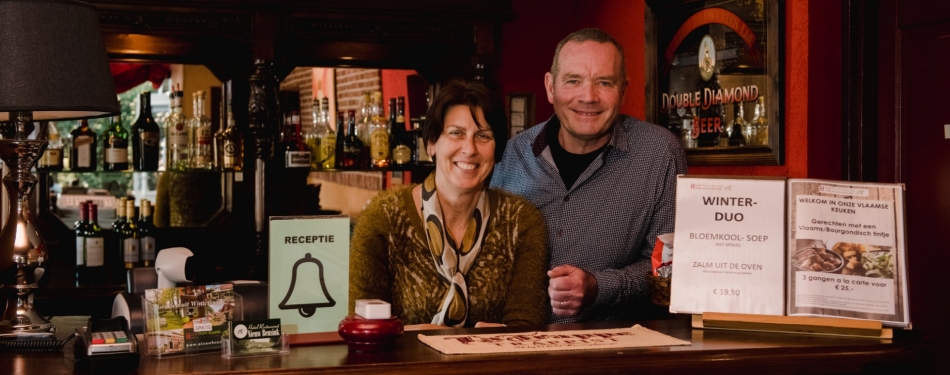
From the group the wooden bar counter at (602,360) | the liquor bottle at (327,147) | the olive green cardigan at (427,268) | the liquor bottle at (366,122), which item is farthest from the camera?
the liquor bottle at (366,122)

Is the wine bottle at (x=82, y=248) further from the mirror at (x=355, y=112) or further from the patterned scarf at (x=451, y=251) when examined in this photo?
the patterned scarf at (x=451, y=251)

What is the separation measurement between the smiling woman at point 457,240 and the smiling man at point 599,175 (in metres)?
0.30

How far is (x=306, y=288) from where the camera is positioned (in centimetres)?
170

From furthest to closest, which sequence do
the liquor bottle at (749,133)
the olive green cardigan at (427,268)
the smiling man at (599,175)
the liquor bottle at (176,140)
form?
the liquor bottle at (176,140) < the liquor bottle at (749,133) < the smiling man at (599,175) < the olive green cardigan at (427,268)

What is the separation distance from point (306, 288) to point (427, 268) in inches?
20.5

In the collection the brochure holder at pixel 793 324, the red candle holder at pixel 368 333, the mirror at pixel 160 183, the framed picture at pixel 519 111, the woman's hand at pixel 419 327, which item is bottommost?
the woman's hand at pixel 419 327

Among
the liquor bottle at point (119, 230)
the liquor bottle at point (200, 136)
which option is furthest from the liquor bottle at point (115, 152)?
the liquor bottle at point (200, 136)

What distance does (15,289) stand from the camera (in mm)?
1883

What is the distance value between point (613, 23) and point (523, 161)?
7.81 feet

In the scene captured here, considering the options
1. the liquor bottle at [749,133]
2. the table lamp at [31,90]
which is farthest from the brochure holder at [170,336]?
the liquor bottle at [749,133]

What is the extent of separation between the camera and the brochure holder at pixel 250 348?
156 centimetres

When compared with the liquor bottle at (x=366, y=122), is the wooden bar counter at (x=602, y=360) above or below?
below

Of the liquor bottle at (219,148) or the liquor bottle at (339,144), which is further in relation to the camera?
the liquor bottle at (339,144)

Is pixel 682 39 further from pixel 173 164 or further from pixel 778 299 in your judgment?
pixel 778 299
